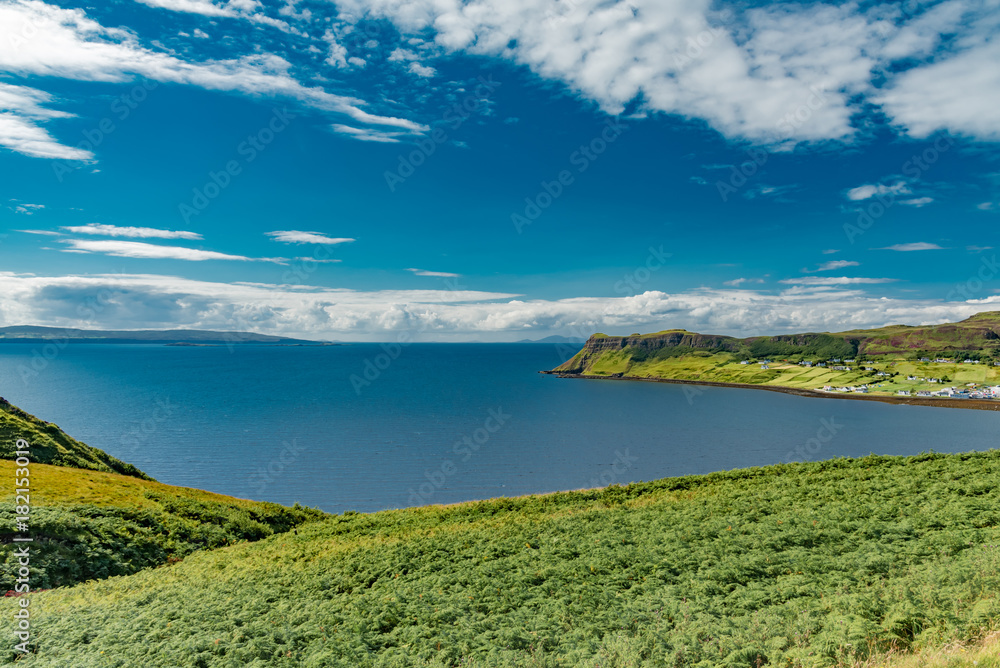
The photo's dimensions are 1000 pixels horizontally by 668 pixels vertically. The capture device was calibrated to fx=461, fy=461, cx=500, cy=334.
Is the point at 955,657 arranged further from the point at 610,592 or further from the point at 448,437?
the point at 448,437

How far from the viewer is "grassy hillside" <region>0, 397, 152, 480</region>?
39562mm

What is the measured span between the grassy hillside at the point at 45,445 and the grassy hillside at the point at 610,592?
25.3 metres

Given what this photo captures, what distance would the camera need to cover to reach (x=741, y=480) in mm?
31734

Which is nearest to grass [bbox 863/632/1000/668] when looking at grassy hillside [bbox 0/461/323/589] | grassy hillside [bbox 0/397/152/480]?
grassy hillside [bbox 0/461/323/589]

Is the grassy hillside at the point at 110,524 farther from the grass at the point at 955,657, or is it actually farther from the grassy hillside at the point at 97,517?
the grass at the point at 955,657

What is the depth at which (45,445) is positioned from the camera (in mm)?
41250

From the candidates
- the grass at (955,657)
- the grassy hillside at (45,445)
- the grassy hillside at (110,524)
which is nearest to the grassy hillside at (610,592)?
the grass at (955,657)

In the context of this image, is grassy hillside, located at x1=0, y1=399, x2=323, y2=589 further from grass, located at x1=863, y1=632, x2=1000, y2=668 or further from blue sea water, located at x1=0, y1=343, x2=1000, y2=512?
grass, located at x1=863, y1=632, x2=1000, y2=668

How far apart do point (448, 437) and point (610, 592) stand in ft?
317

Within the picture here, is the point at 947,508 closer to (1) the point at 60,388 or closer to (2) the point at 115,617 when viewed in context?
(2) the point at 115,617

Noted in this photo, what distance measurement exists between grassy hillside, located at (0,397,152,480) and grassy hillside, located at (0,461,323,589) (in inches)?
149

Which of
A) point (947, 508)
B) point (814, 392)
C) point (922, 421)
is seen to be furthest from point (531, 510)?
point (814, 392)

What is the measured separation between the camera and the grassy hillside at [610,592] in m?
12.3

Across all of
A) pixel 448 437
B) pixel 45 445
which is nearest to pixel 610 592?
pixel 45 445
